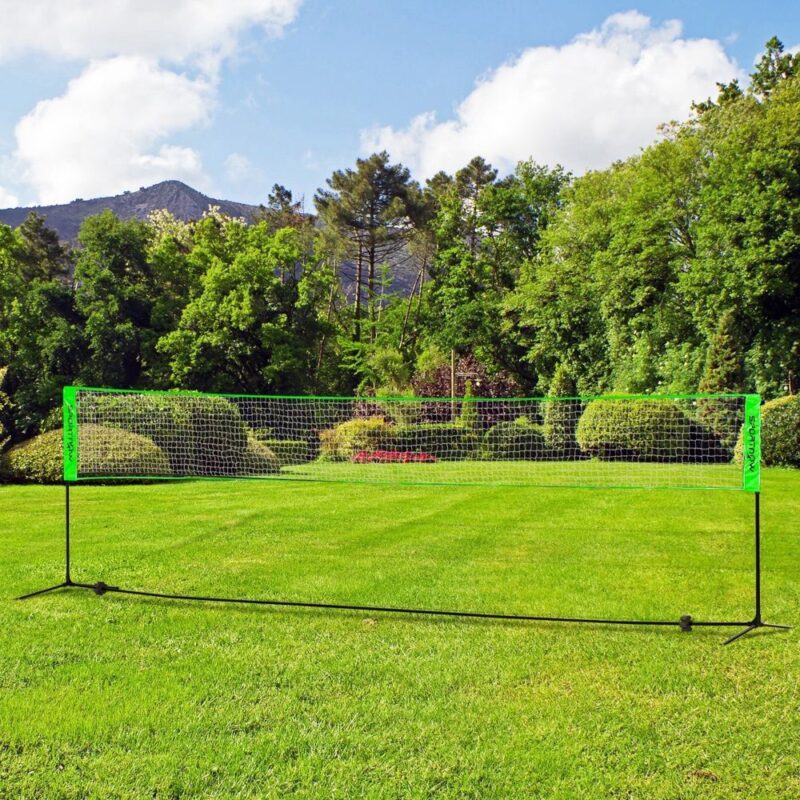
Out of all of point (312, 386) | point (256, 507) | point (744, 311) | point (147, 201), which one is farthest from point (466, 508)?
point (147, 201)

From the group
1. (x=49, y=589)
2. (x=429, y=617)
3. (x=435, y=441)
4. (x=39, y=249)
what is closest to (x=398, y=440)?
(x=435, y=441)

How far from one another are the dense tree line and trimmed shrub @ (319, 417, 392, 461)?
829cm

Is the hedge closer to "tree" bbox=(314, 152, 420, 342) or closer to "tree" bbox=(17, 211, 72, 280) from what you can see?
"tree" bbox=(314, 152, 420, 342)

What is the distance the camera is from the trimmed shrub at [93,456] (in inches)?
621

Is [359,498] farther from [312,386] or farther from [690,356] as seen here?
[312,386]

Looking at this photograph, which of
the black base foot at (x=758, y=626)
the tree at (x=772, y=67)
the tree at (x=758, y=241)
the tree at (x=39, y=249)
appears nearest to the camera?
the black base foot at (x=758, y=626)

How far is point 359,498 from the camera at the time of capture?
1260 cm

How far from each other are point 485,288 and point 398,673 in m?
36.4

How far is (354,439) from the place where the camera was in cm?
1684

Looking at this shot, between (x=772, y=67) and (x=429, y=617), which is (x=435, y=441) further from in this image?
(x=772, y=67)

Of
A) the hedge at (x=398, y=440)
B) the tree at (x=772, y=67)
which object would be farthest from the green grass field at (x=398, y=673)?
the tree at (x=772, y=67)

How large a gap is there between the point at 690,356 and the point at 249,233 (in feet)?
74.1

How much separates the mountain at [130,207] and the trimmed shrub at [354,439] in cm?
12516

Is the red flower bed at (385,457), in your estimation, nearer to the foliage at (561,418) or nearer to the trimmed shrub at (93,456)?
the foliage at (561,418)
